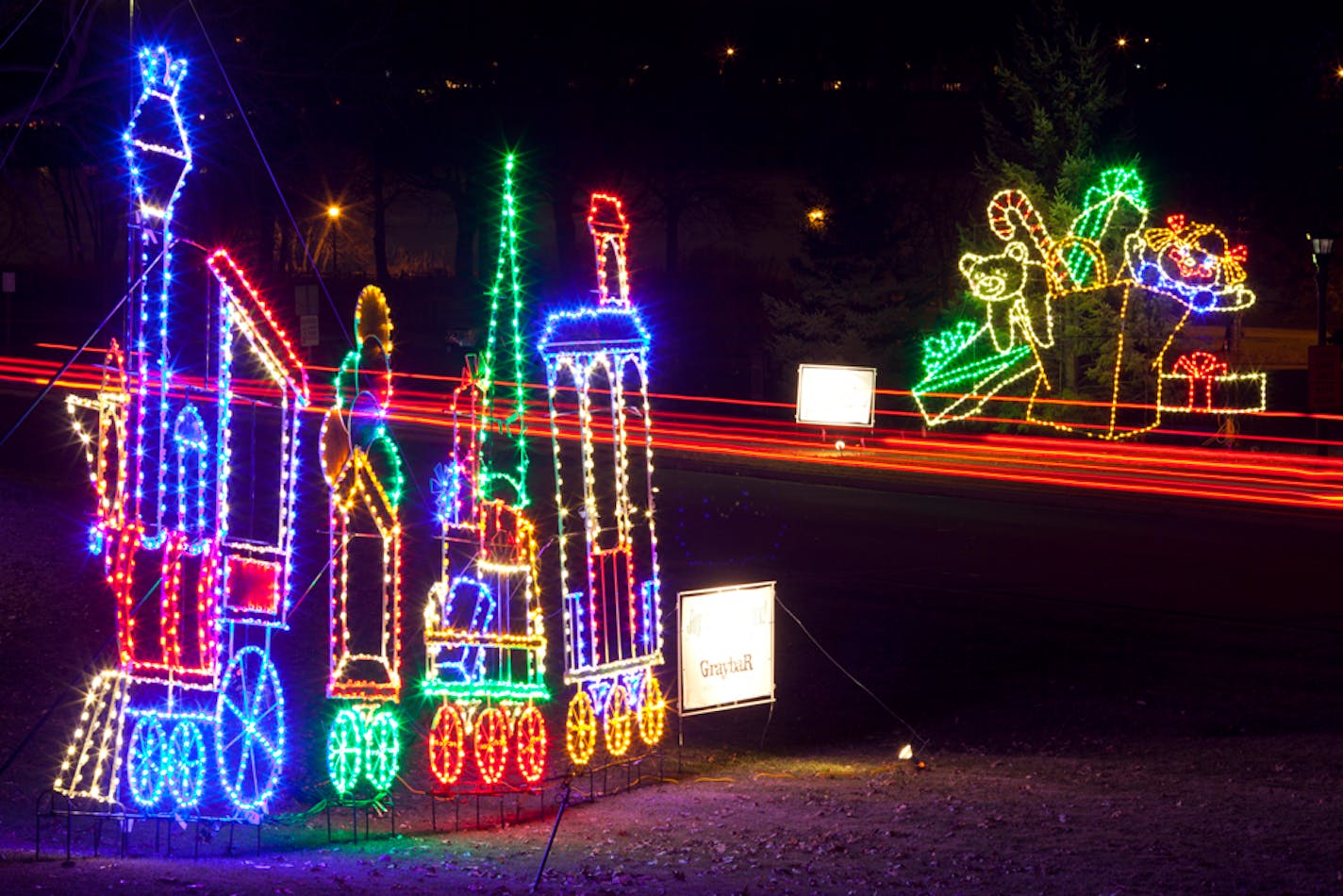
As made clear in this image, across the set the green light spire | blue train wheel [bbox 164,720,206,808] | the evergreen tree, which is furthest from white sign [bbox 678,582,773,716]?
the evergreen tree

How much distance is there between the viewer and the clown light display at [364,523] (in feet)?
28.7

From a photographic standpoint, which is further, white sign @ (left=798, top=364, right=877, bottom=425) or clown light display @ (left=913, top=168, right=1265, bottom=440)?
clown light display @ (left=913, top=168, right=1265, bottom=440)

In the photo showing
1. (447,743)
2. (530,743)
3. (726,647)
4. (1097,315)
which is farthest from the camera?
(1097,315)

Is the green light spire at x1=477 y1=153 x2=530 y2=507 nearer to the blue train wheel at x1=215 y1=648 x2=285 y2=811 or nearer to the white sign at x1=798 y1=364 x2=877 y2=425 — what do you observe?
the blue train wheel at x1=215 y1=648 x2=285 y2=811

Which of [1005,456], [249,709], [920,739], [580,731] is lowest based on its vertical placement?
[920,739]

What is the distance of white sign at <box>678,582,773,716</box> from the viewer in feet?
34.3

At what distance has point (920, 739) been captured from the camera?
11.5m

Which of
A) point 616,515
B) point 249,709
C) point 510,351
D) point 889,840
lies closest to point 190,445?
point 249,709

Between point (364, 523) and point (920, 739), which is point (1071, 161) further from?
point (364, 523)

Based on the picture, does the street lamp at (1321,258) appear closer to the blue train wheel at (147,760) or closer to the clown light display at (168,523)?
the clown light display at (168,523)

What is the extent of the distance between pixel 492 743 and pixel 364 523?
149 centimetres

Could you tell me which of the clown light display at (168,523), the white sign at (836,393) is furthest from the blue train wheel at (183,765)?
the white sign at (836,393)

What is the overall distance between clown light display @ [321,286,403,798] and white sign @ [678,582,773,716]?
2054 mm

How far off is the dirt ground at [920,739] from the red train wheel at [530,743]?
30 cm
